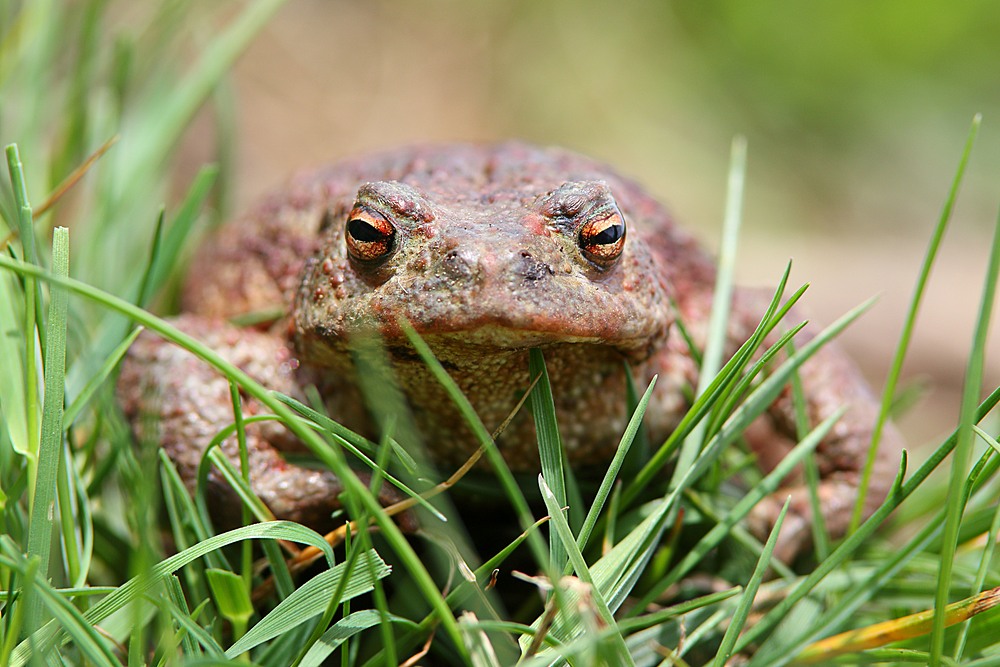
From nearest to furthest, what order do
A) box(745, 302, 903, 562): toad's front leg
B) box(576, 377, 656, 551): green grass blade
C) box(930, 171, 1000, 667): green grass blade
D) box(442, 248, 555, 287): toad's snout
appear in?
box(930, 171, 1000, 667): green grass blade
box(576, 377, 656, 551): green grass blade
box(442, 248, 555, 287): toad's snout
box(745, 302, 903, 562): toad's front leg

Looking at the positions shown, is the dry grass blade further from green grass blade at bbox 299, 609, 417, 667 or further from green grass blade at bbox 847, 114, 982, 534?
green grass blade at bbox 299, 609, 417, 667

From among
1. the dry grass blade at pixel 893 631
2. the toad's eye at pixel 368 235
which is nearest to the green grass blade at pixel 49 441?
the toad's eye at pixel 368 235

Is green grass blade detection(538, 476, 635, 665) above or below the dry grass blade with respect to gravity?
above

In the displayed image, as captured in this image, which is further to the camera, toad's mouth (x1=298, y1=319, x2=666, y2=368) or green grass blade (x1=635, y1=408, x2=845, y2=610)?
green grass blade (x1=635, y1=408, x2=845, y2=610)

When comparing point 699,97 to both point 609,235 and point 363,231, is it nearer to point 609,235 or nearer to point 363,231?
point 609,235

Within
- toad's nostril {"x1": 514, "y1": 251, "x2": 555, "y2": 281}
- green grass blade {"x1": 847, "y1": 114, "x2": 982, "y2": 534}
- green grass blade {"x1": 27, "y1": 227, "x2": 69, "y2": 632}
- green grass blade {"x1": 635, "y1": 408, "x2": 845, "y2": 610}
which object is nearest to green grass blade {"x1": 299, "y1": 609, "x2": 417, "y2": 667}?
green grass blade {"x1": 27, "y1": 227, "x2": 69, "y2": 632}

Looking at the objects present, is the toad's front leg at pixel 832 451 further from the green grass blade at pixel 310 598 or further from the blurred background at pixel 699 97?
the blurred background at pixel 699 97
